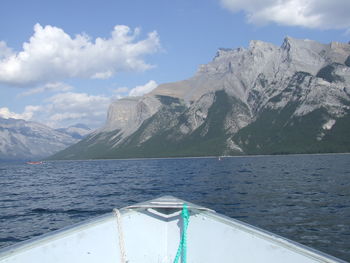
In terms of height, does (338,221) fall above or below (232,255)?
below

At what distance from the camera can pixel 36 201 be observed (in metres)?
48.9

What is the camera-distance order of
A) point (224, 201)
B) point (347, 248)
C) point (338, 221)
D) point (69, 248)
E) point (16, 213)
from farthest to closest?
point (224, 201) < point (16, 213) < point (338, 221) < point (347, 248) < point (69, 248)

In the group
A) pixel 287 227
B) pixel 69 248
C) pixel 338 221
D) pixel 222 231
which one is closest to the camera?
pixel 69 248

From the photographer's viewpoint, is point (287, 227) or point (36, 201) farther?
point (36, 201)

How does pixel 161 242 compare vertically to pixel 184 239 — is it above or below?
below

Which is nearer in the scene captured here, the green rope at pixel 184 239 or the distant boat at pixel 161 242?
the distant boat at pixel 161 242

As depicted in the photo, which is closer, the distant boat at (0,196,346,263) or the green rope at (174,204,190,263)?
the distant boat at (0,196,346,263)

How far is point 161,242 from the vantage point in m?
9.20

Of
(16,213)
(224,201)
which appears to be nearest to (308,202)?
(224,201)

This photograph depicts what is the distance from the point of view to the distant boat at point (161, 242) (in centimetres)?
809

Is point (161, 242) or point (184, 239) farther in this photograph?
point (161, 242)

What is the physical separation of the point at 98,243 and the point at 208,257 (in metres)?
2.77

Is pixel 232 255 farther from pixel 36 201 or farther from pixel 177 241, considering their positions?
pixel 36 201

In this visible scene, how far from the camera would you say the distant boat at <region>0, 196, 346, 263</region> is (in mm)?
8094
